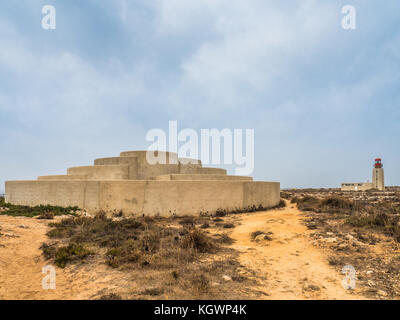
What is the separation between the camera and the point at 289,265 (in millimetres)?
5949

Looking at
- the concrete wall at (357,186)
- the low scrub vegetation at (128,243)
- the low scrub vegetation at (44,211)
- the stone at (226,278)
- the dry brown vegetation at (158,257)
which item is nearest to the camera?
the dry brown vegetation at (158,257)

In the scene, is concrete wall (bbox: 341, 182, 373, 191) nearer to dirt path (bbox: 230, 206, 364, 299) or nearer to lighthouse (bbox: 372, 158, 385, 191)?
lighthouse (bbox: 372, 158, 385, 191)

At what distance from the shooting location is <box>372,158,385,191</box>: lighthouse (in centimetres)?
4662

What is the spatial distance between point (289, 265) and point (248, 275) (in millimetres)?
1440

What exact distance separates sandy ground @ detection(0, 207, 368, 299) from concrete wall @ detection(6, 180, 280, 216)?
4.77m

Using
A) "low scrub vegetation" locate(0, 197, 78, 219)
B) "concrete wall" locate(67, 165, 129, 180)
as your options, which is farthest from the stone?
"concrete wall" locate(67, 165, 129, 180)

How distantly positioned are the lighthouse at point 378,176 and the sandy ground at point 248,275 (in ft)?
165

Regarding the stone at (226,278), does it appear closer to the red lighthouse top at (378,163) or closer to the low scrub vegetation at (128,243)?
the low scrub vegetation at (128,243)

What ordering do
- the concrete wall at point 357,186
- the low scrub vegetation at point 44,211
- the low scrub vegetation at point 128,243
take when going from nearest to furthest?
the low scrub vegetation at point 128,243, the low scrub vegetation at point 44,211, the concrete wall at point 357,186

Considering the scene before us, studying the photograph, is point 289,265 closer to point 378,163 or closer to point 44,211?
point 44,211

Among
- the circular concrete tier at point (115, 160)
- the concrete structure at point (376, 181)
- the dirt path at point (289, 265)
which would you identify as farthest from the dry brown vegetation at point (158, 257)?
the concrete structure at point (376, 181)

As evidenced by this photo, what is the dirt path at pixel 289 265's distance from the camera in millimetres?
A: 4507

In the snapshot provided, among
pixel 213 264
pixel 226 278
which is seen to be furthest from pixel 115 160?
pixel 226 278
